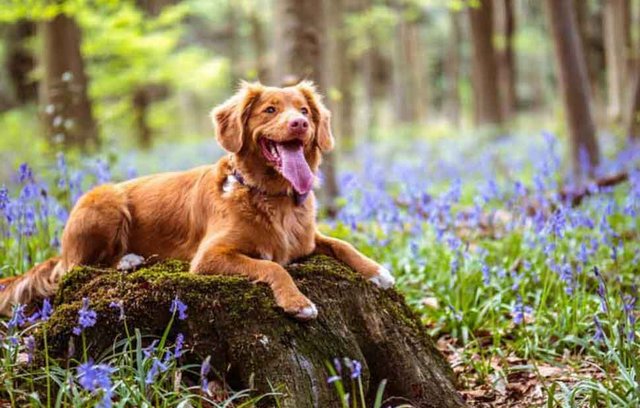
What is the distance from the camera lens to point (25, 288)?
157 inches

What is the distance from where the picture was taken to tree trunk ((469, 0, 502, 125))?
16.9 m

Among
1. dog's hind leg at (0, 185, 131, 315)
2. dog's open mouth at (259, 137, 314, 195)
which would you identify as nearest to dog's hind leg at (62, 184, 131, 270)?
dog's hind leg at (0, 185, 131, 315)

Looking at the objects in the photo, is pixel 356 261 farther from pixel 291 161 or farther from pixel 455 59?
pixel 455 59

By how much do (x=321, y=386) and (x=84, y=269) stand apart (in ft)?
4.92

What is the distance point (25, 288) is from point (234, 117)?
1.65 meters

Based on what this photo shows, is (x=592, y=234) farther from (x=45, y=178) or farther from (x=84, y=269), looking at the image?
(x=45, y=178)

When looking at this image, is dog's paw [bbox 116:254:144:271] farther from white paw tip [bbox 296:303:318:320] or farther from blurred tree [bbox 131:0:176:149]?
blurred tree [bbox 131:0:176:149]

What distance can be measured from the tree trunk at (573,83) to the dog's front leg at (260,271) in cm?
625

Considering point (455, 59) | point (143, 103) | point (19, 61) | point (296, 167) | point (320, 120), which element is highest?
point (19, 61)

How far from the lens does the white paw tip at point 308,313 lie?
3242 millimetres

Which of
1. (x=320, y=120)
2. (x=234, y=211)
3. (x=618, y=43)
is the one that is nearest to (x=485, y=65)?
(x=618, y=43)

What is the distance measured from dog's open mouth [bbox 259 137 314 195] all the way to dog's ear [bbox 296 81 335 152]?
0.26m

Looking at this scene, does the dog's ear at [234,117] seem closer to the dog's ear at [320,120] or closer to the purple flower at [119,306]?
the dog's ear at [320,120]

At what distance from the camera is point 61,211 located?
18.2 feet
